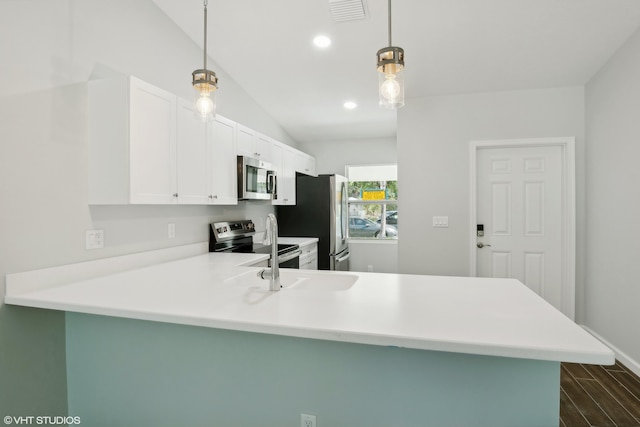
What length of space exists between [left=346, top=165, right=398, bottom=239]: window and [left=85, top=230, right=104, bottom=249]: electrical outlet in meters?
4.10

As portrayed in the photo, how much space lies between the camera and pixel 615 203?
298 cm

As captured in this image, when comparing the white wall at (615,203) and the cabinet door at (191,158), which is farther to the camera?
the white wall at (615,203)

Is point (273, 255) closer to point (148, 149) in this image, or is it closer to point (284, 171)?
point (148, 149)

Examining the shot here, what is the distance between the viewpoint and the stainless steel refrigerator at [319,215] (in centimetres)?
454

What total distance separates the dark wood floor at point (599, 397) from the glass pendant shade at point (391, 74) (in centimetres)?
216

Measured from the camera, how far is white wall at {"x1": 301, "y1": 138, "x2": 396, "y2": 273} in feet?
18.4

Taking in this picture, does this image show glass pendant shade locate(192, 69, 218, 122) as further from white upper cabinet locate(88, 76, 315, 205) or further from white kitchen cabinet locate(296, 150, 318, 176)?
white kitchen cabinet locate(296, 150, 318, 176)

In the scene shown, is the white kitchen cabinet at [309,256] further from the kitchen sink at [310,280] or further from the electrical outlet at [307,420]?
the electrical outlet at [307,420]

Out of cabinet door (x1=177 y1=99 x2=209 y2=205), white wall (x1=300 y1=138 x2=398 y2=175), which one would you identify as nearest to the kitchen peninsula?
cabinet door (x1=177 y1=99 x2=209 y2=205)

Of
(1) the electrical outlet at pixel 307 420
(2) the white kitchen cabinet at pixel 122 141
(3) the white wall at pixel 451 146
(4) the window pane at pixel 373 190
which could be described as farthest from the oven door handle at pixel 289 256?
(4) the window pane at pixel 373 190

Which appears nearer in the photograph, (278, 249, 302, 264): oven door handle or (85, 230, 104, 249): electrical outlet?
(85, 230, 104, 249): electrical outlet

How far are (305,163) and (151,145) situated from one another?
316 centimetres

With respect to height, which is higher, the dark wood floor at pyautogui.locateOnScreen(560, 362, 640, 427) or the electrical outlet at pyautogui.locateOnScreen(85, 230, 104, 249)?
the electrical outlet at pyautogui.locateOnScreen(85, 230, 104, 249)

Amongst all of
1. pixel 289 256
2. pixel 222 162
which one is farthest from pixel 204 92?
pixel 289 256
